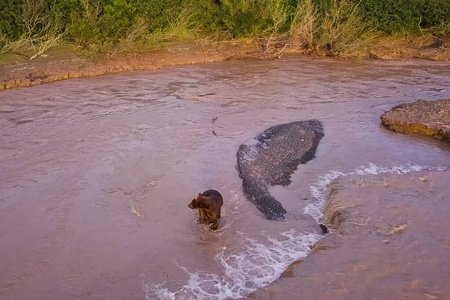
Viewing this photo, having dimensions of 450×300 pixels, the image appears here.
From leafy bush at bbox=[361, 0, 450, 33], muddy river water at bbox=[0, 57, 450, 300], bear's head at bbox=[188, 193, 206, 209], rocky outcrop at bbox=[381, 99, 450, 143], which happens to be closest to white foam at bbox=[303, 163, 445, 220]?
muddy river water at bbox=[0, 57, 450, 300]

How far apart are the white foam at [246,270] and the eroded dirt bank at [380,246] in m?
0.25

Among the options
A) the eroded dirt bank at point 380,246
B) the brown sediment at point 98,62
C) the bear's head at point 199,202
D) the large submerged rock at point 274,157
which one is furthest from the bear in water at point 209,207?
the brown sediment at point 98,62

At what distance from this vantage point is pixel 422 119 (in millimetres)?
9805

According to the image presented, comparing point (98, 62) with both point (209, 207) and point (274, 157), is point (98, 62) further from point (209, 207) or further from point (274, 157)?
point (209, 207)

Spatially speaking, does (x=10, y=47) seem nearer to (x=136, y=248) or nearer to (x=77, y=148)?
(x=77, y=148)

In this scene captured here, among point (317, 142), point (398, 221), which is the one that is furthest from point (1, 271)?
point (317, 142)

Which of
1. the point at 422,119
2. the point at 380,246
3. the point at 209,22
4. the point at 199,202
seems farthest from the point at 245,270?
the point at 209,22

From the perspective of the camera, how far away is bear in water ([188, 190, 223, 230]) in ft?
21.1

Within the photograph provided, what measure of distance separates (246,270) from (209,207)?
95 centimetres

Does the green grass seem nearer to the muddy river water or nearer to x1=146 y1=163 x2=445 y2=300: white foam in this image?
the muddy river water

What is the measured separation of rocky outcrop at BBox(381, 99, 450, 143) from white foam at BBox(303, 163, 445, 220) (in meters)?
1.33

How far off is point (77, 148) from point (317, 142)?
443 cm

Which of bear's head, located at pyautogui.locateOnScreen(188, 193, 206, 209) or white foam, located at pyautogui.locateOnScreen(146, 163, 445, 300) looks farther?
bear's head, located at pyautogui.locateOnScreen(188, 193, 206, 209)

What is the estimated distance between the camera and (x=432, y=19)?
16.4 m
